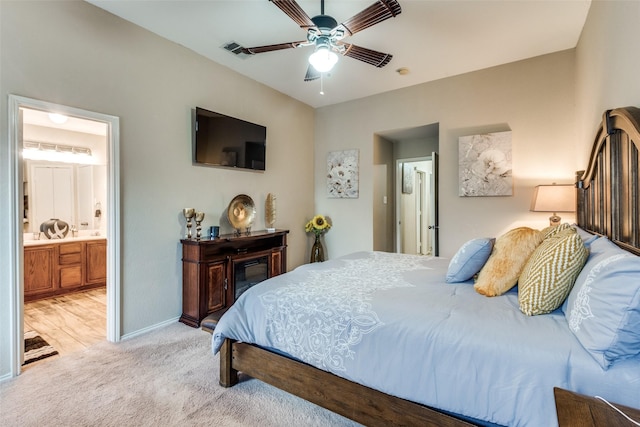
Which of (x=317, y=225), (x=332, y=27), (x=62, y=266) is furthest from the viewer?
(x=317, y=225)

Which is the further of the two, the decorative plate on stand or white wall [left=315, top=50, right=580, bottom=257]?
the decorative plate on stand

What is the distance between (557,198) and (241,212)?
344cm

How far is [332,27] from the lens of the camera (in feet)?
7.58

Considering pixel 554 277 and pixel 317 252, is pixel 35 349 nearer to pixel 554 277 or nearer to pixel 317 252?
pixel 317 252

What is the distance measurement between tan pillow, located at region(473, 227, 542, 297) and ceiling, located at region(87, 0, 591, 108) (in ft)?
6.48

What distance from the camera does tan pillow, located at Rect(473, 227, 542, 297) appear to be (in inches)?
67.8

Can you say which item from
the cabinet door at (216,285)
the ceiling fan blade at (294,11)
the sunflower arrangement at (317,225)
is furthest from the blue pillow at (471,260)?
the sunflower arrangement at (317,225)

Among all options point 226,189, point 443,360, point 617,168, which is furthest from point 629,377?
point 226,189

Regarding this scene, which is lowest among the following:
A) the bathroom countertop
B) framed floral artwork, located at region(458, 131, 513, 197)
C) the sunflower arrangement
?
the bathroom countertop

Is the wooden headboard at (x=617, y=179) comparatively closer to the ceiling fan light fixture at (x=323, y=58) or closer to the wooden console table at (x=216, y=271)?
the ceiling fan light fixture at (x=323, y=58)

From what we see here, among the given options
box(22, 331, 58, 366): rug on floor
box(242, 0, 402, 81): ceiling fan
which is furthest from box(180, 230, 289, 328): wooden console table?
box(242, 0, 402, 81): ceiling fan

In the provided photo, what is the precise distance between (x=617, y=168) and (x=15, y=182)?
12.5 feet

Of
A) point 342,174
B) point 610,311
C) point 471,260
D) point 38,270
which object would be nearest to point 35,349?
point 38,270

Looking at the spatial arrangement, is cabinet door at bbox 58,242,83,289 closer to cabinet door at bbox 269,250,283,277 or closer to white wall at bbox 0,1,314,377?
white wall at bbox 0,1,314,377
